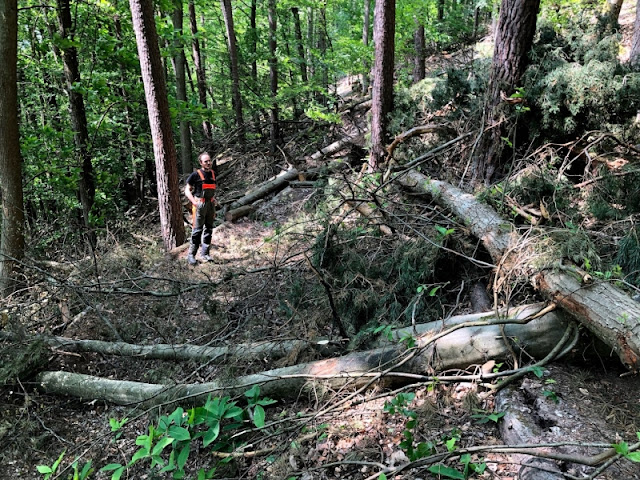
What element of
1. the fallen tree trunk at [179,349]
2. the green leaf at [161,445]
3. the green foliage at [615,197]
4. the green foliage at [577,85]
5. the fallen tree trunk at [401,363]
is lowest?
the fallen tree trunk at [179,349]

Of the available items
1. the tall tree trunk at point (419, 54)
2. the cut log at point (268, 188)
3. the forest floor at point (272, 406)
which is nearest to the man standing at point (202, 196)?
the forest floor at point (272, 406)

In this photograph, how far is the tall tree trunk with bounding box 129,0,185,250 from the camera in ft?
23.5

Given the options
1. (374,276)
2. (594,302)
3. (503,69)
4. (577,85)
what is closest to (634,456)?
(594,302)

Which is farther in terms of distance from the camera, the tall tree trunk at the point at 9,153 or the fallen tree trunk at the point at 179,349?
the tall tree trunk at the point at 9,153

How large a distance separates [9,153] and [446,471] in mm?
7415

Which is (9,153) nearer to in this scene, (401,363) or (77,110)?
(77,110)

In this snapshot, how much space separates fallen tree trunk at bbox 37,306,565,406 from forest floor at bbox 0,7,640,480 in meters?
0.14

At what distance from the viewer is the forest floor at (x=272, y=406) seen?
2.86 metres

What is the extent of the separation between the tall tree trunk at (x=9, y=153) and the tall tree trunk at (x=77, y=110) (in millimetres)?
1177

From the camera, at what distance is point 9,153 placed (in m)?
6.30

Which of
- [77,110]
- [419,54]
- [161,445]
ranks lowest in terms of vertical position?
[161,445]

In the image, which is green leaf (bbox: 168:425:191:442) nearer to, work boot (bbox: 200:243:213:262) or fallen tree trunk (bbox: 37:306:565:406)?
fallen tree trunk (bbox: 37:306:565:406)

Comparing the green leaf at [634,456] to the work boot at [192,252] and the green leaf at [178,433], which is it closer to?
the green leaf at [178,433]

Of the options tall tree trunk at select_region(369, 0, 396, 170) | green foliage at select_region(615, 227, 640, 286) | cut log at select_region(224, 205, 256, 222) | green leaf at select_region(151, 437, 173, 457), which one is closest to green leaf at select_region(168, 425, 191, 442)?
green leaf at select_region(151, 437, 173, 457)
